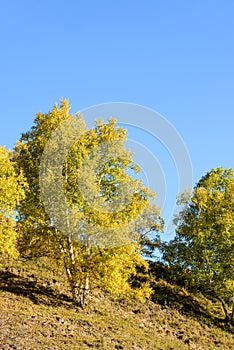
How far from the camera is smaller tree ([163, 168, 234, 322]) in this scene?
35.8 m

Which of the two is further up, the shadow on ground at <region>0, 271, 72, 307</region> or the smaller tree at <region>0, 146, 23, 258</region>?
the smaller tree at <region>0, 146, 23, 258</region>

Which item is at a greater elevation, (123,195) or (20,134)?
(20,134)

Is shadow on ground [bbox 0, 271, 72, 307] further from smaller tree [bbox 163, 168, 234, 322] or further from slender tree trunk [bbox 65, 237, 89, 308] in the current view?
smaller tree [bbox 163, 168, 234, 322]

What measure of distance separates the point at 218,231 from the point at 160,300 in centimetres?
854

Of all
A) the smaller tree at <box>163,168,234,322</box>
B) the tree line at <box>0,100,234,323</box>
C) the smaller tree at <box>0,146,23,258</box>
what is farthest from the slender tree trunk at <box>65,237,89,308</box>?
the smaller tree at <box>163,168,234,322</box>

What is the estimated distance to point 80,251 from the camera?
27953mm

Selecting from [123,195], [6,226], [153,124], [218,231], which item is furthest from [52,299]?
[218,231]

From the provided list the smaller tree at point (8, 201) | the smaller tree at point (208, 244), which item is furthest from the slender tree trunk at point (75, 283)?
the smaller tree at point (208, 244)

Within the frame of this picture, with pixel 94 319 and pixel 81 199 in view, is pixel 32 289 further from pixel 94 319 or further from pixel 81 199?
pixel 81 199

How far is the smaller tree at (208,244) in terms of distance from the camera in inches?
1407

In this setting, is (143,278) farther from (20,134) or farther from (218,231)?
(20,134)

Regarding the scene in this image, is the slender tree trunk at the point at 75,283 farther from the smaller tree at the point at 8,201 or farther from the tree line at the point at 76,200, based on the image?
the smaller tree at the point at 8,201

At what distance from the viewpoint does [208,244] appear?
1454 inches

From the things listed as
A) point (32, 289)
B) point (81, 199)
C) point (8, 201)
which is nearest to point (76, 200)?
point (81, 199)
